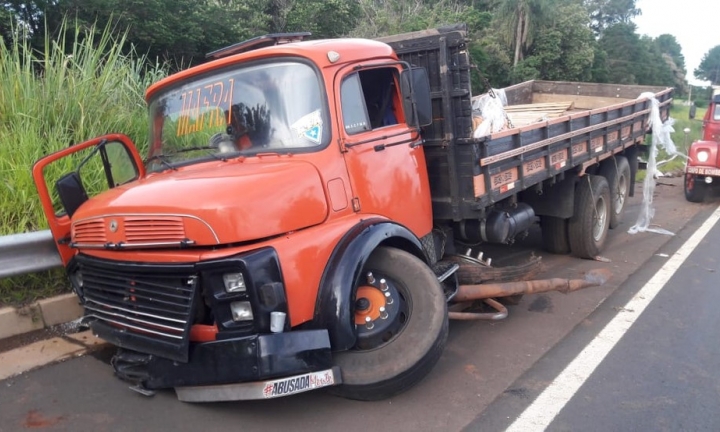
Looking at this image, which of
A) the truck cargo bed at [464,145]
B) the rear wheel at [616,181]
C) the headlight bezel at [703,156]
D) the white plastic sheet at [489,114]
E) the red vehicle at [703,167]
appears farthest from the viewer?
the headlight bezel at [703,156]

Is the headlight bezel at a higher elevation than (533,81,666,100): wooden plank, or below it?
below

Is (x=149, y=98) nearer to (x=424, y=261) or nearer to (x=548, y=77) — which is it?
(x=424, y=261)

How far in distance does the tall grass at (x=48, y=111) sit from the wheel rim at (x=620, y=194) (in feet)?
21.1

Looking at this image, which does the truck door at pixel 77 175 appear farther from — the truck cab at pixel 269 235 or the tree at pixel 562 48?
the tree at pixel 562 48

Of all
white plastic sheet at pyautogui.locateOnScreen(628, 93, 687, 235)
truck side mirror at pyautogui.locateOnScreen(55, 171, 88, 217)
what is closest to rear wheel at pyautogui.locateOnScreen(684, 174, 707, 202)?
white plastic sheet at pyautogui.locateOnScreen(628, 93, 687, 235)

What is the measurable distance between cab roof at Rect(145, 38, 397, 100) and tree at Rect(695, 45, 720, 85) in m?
112

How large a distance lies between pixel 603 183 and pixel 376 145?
4.66 meters

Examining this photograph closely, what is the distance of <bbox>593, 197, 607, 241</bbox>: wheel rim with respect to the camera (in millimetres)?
7641

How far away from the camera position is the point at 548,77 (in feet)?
90.9

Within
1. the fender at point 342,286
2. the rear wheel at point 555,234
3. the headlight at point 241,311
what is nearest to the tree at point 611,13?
the rear wheel at point 555,234

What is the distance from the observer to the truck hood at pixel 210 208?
3.23 m

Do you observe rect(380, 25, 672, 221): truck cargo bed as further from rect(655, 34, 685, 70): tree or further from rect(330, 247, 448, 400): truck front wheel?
rect(655, 34, 685, 70): tree

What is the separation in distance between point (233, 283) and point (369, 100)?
5.95 ft

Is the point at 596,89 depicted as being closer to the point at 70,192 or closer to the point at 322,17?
the point at 70,192
